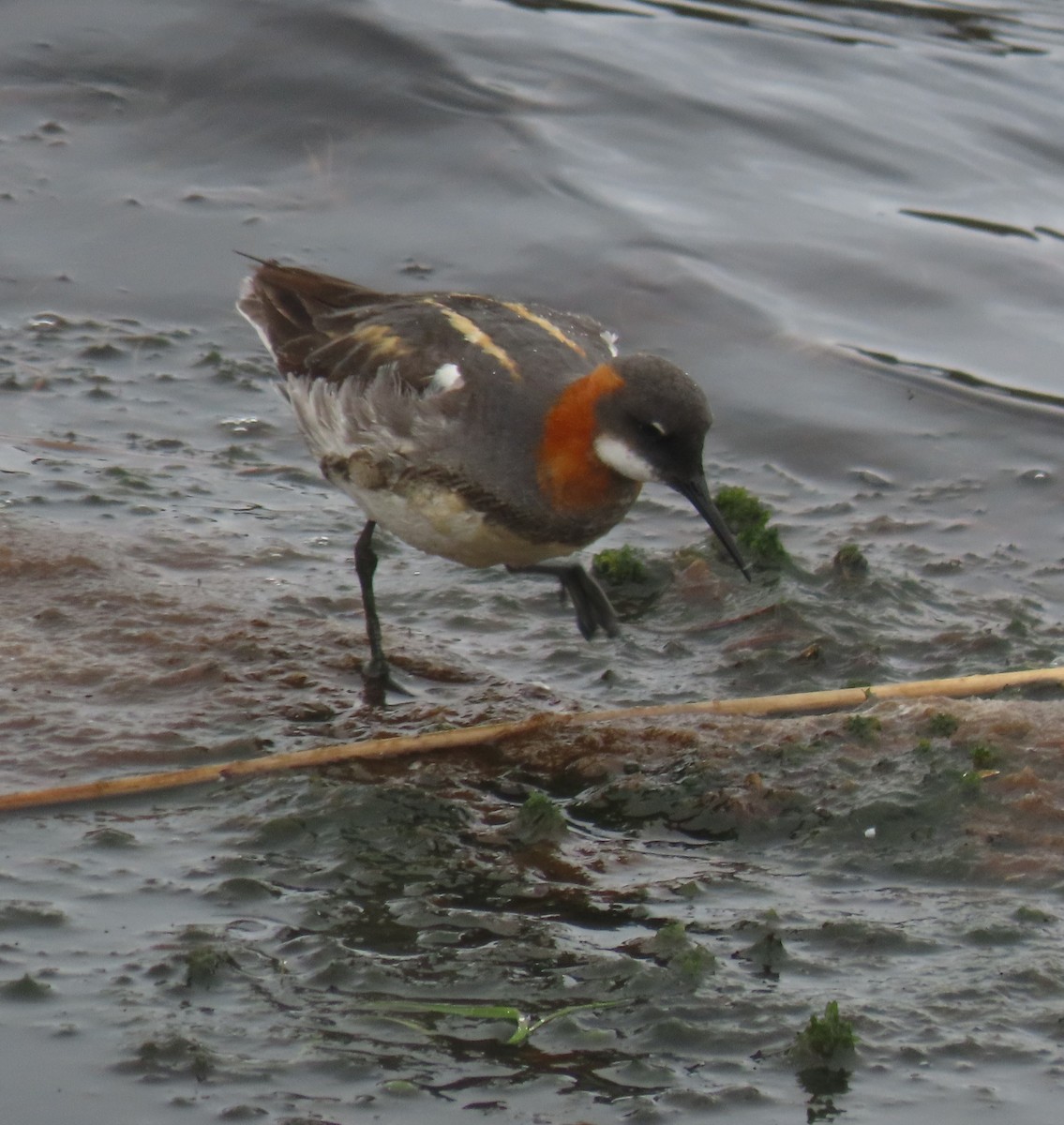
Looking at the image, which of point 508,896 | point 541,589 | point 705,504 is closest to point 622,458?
point 705,504

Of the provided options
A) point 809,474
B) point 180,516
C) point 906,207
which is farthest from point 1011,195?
point 180,516

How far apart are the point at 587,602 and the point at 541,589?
766 millimetres

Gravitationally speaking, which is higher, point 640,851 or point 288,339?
point 288,339

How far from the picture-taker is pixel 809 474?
30.4 ft

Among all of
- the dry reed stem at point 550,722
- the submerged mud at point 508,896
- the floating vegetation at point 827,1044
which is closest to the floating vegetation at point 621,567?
the submerged mud at point 508,896

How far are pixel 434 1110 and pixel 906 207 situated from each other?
29.5 ft

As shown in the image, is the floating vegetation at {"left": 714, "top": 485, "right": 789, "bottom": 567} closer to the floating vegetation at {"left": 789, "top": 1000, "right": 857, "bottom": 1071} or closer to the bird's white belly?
the bird's white belly

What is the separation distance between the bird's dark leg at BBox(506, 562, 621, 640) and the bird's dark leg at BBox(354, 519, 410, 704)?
55 centimetres

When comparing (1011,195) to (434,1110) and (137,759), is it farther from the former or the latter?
(434,1110)

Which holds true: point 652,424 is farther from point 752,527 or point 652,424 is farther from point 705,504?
point 752,527

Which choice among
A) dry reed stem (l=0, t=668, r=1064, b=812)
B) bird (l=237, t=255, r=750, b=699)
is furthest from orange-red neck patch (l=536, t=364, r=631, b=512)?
dry reed stem (l=0, t=668, r=1064, b=812)

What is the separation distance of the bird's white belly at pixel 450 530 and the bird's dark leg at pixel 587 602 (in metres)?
0.16

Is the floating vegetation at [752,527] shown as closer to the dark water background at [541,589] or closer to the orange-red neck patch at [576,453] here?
the dark water background at [541,589]

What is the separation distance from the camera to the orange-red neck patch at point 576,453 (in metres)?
6.57
